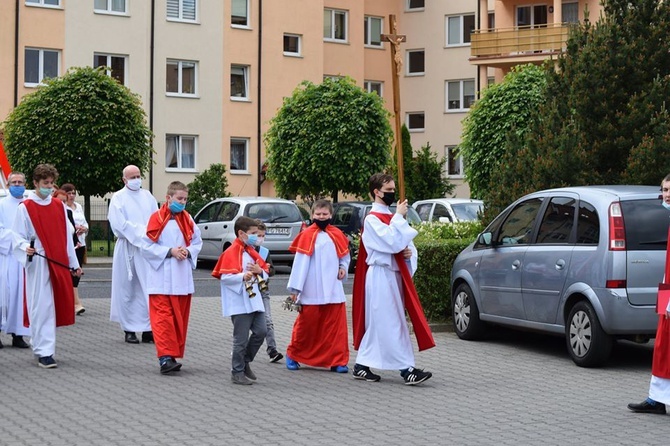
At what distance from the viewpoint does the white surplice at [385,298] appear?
11820 mm

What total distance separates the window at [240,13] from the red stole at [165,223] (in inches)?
1585

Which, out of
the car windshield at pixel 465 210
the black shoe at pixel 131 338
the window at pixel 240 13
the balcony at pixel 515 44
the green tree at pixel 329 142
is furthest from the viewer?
the balcony at pixel 515 44

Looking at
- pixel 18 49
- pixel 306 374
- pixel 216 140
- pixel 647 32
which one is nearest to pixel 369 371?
pixel 306 374

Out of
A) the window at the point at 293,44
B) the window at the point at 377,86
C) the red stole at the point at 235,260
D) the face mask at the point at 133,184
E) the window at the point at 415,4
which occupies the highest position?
the window at the point at 415,4

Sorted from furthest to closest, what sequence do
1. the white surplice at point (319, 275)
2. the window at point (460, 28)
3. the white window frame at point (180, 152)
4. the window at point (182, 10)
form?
the window at point (460, 28) < the white window frame at point (180, 152) < the window at point (182, 10) < the white surplice at point (319, 275)

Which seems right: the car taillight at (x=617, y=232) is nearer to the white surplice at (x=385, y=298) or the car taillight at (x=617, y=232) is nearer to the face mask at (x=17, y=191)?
the white surplice at (x=385, y=298)

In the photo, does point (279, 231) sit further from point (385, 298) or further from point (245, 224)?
point (385, 298)

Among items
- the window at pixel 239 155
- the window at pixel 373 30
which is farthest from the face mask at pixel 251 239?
the window at pixel 373 30

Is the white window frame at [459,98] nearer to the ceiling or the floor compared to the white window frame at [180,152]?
nearer to the ceiling

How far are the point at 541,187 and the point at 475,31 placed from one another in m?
40.7

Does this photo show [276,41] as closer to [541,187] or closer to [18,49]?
[18,49]

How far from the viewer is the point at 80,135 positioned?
3659cm

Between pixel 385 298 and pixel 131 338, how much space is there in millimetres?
4228

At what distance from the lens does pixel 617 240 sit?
493 inches
